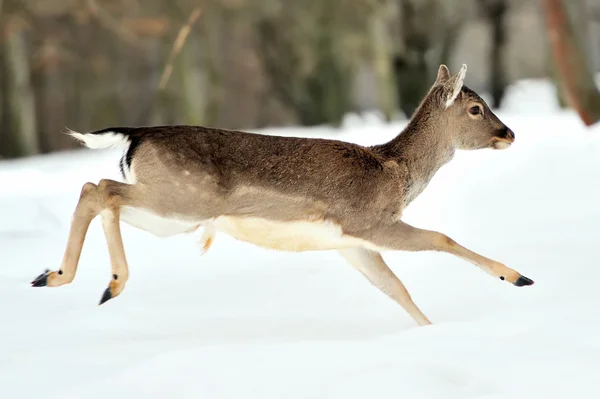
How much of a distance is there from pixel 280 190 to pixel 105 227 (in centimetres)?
87

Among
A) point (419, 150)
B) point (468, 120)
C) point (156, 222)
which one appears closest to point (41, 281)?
point (156, 222)

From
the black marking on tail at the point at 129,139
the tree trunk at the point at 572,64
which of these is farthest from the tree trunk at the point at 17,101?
the black marking on tail at the point at 129,139

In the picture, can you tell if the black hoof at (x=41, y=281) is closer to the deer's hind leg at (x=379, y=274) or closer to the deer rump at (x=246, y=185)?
the deer rump at (x=246, y=185)

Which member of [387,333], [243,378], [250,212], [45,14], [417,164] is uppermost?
[45,14]

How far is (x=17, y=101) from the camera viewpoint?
1888 cm

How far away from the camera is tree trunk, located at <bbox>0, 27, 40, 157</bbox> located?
61.2 feet

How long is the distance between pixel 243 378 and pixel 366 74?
19379 millimetres

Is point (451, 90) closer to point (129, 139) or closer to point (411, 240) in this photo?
point (411, 240)

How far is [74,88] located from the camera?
2338cm

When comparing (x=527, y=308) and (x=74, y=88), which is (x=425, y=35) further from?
(x=527, y=308)

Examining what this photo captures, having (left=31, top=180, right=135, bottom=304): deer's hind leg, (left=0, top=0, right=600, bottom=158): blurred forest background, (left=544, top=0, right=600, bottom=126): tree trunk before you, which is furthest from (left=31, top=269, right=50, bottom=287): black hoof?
(left=0, top=0, right=600, bottom=158): blurred forest background

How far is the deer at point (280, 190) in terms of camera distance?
16.2 feet

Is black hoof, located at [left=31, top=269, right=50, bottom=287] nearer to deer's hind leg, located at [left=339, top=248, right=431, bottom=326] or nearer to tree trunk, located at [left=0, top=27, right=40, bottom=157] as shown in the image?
deer's hind leg, located at [left=339, top=248, right=431, bottom=326]

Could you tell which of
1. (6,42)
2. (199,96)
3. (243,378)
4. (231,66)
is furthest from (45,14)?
(243,378)
